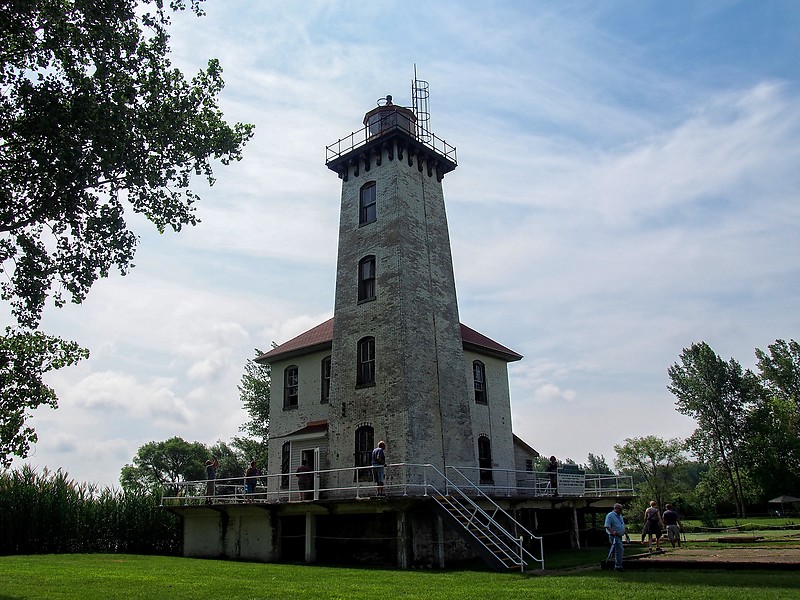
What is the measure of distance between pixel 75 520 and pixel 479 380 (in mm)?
16414

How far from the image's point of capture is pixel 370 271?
2216 cm

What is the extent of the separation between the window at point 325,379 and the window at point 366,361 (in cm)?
319

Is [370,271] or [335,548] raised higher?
[370,271]

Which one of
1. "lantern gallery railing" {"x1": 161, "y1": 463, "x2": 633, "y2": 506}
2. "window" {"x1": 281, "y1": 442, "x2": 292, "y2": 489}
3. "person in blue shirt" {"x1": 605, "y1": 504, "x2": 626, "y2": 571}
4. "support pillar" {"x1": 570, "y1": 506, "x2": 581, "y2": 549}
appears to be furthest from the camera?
"window" {"x1": 281, "y1": 442, "x2": 292, "y2": 489}

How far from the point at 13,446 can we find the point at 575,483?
54.6 ft

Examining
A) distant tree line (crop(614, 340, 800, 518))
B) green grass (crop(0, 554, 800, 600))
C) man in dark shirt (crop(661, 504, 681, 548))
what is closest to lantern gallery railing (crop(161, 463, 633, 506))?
man in dark shirt (crop(661, 504, 681, 548))

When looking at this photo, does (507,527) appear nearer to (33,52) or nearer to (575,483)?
(575,483)

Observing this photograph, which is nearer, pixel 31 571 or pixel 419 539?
pixel 31 571

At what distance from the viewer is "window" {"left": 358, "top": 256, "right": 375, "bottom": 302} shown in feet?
71.9

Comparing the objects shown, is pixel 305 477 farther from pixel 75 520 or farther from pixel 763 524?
pixel 763 524

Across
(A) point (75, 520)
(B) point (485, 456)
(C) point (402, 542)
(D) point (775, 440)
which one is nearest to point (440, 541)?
(C) point (402, 542)

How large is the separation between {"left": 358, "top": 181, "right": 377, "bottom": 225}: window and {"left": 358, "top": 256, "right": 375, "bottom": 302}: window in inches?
62.1

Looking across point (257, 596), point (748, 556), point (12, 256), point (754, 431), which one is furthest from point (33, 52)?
point (754, 431)

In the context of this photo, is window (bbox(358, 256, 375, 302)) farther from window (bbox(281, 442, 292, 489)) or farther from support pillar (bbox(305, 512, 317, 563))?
support pillar (bbox(305, 512, 317, 563))
